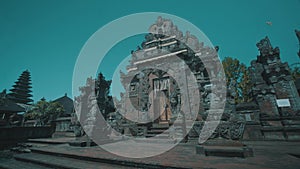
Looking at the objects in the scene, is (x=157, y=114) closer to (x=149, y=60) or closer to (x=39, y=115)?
(x=149, y=60)

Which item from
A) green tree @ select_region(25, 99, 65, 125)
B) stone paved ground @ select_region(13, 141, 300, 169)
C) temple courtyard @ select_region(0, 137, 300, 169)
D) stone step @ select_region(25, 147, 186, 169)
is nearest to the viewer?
stone paved ground @ select_region(13, 141, 300, 169)

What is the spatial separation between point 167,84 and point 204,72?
3.44 meters

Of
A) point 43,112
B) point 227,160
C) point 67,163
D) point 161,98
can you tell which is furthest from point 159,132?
point 43,112

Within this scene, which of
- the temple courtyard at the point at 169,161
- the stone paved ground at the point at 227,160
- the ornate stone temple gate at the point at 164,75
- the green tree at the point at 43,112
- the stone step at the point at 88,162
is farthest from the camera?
the green tree at the point at 43,112

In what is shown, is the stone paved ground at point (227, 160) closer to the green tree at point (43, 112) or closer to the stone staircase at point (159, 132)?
the stone staircase at point (159, 132)

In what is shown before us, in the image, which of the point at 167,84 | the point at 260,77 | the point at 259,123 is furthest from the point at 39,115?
the point at 260,77

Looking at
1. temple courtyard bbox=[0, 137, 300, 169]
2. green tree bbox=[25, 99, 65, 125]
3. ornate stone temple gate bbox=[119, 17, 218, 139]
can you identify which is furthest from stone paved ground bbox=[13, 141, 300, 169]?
green tree bbox=[25, 99, 65, 125]

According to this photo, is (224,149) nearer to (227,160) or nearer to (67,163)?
(227,160)

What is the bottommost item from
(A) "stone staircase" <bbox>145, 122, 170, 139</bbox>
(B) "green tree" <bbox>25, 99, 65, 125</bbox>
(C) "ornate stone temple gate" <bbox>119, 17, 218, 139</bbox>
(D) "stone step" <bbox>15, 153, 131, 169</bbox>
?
(D) "stone step" <bbox>15, 153, 131, 169</bbox>

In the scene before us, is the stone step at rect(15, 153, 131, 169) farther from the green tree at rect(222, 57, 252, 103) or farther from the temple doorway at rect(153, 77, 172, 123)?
the green tree at rect(222, 57, 252, 103)

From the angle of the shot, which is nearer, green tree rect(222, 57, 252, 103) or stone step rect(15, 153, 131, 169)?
stone step rect(15, 153, 131, 169)

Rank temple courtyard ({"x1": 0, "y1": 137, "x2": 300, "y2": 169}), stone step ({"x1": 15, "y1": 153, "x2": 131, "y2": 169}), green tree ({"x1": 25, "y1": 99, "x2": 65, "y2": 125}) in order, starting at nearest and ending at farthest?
temple courtyard ({"x1": 0, "y1": 137, "x2": 300, "y2": 169}), stone step ({"x1": 15, "y1": 153, "x2": 131, "y2": 169}), green tree ({"x1": 25, "y1": 99, "x2": 65, "y2": 125})

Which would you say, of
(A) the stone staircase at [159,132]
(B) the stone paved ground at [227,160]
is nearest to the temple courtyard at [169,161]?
(B) the stone paved ground at [227,160]

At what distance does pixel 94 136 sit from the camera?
23.0ft
